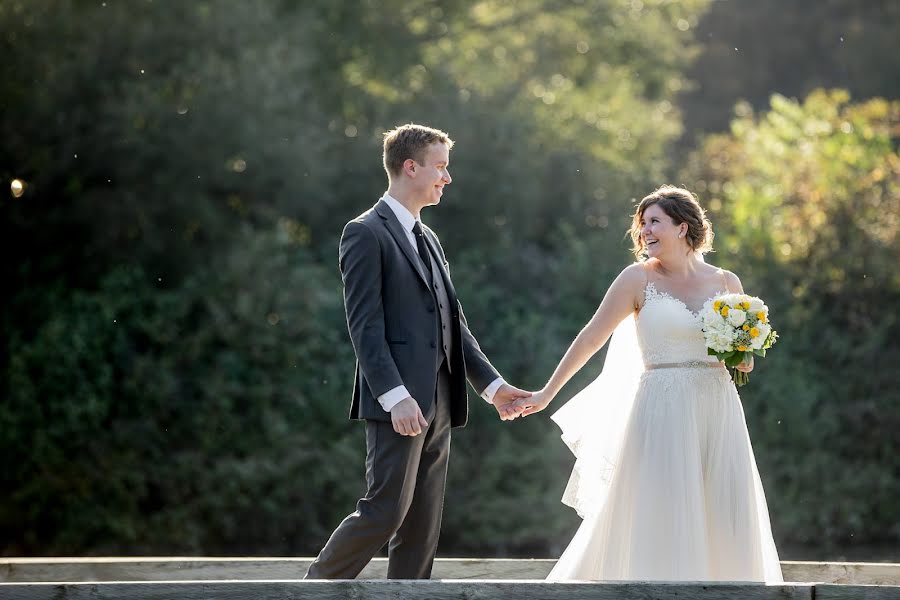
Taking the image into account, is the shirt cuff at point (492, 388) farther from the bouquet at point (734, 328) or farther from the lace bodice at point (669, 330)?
the bouquet at point (734, 328)

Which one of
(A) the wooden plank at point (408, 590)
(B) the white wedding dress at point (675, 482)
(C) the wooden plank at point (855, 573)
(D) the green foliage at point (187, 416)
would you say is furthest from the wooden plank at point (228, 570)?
(D) the green foliage at point (187, 416)

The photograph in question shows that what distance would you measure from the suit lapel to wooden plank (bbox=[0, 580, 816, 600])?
4.14ft

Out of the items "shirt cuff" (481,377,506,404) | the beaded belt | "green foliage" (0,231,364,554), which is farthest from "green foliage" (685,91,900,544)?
"shirt cuff" (481,377,506,404)

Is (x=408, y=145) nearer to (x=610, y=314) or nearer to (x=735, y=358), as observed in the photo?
(x=610, y=314)

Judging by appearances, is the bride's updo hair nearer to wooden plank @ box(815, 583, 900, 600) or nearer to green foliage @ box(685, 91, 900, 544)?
wooden plank @ box(815, 583, 900, 600)

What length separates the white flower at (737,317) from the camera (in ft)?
15.4

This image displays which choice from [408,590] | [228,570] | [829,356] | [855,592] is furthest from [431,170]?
[829,356]

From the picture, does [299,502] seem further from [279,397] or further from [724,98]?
[724,98]

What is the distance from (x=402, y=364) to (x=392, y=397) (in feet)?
0.74

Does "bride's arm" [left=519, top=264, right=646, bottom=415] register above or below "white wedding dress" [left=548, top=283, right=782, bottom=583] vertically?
above

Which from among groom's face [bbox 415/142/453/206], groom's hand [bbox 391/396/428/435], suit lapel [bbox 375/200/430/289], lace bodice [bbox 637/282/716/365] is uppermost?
groom's face [bbox 415/142/453/206]

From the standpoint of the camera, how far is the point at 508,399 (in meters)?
5.06

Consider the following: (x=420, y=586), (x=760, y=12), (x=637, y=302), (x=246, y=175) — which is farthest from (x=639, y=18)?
(x=420, y=586)

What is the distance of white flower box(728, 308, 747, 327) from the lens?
4.69 m
